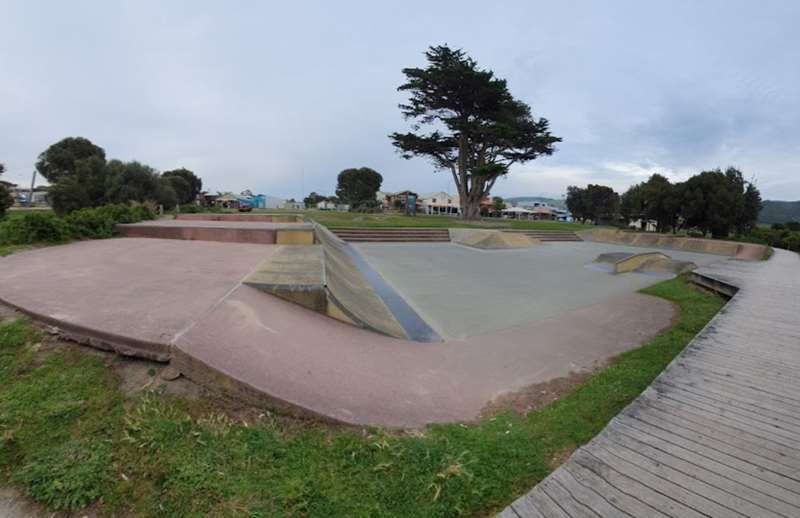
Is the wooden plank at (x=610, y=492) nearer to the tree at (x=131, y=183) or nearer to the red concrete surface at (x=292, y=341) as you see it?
the red concrete surface at (x=292, y=341)

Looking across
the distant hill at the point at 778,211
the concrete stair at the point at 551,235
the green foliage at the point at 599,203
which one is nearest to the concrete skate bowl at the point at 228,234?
the concrete stair at the point at 551,235

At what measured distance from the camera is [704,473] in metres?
2.25

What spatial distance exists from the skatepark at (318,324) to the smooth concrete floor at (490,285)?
2.9 inches

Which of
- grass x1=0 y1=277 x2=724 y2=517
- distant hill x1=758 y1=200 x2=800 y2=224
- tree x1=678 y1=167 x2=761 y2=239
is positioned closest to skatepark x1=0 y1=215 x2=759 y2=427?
grass x1=0 y1=277 x2=724 y2=517

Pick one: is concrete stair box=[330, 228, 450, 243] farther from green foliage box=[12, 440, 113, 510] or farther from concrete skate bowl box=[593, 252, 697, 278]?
green foliage box=[12, 440, 113, 510]

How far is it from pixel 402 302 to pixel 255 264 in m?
3.04

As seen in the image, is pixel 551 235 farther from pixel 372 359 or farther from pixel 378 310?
pixel 372 359

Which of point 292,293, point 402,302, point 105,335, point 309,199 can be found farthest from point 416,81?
point 309,199

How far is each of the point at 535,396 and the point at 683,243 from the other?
25461 millimetres

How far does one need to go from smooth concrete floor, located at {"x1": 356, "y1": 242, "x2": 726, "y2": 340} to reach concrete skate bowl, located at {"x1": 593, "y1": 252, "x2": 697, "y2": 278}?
24.2 inches

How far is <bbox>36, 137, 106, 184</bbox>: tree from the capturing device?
34531mm

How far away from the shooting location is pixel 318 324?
4582 mm

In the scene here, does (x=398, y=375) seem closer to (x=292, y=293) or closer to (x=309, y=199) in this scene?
(x=292, y=293)

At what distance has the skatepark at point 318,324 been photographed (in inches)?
123
